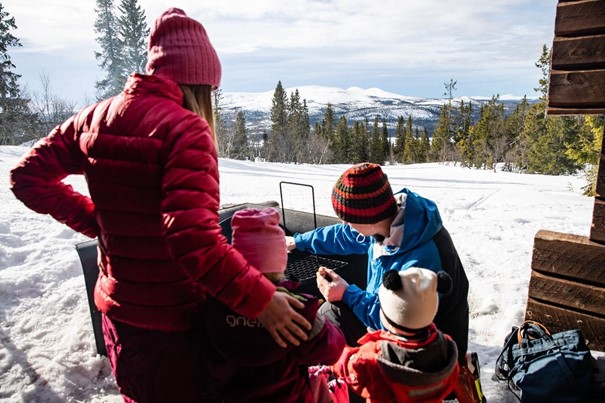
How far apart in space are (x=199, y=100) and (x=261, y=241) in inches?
21.4

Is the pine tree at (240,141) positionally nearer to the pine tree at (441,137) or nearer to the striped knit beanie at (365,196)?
the pine tree at (441,137)

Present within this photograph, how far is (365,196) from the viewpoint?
2.02 metres

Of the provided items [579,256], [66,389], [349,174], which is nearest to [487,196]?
[579,256]

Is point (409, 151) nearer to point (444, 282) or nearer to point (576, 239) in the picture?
point (576, 239)

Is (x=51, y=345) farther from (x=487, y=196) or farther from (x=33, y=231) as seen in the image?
(x=487, y=196)

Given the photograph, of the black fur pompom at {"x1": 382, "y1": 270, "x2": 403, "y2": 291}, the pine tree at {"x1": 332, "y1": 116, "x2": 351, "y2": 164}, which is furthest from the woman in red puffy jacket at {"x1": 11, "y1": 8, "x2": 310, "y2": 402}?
the pine tree at {"x1": 332, "y1": 116, "x2": 351, "y2": 164}

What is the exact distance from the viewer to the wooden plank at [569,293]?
8.75 feet

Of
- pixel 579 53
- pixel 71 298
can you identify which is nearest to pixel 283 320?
pixel 579 53

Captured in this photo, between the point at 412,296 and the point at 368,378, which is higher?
the point at 412,296

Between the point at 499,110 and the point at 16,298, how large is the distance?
58125 millimetres

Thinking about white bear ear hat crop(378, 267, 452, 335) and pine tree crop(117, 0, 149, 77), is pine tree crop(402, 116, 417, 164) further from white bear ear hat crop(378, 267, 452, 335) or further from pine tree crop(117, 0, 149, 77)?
white bear ear hat crop(378, 267, 452, 335)

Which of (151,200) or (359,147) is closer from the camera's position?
(151,200)

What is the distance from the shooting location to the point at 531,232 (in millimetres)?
5973

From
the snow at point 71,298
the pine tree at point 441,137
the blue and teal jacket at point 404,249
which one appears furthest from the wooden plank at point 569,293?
the pine tree at point 441,137
